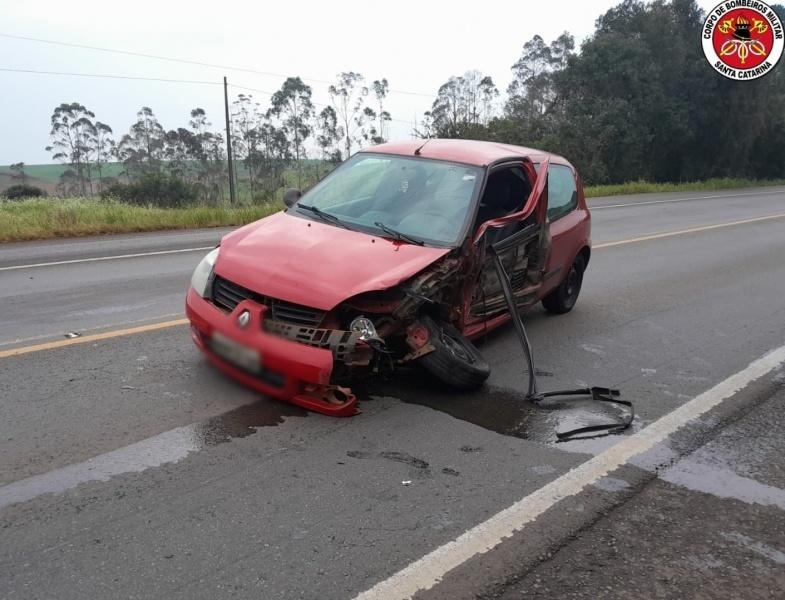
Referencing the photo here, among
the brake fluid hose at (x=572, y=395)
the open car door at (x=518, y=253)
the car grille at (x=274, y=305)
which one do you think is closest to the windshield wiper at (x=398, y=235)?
the open car door at (x=518, y=253)

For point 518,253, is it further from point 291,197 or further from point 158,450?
point 158,450

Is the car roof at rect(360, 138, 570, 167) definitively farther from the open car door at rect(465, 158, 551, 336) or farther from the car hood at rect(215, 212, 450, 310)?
the car hood at rect(215, 212, 450, 310)

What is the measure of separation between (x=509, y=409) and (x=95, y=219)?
11.9 metres

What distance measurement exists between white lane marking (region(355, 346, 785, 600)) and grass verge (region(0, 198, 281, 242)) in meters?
11.4

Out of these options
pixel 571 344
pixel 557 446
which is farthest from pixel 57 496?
pixel 571 344

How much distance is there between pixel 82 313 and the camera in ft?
22.0

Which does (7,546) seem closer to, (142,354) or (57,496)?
(57,496)

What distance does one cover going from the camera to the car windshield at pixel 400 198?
17.7 feet

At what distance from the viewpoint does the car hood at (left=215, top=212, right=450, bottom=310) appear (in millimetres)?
4418

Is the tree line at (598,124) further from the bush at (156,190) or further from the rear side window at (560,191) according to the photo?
the rear side window at (560,191)

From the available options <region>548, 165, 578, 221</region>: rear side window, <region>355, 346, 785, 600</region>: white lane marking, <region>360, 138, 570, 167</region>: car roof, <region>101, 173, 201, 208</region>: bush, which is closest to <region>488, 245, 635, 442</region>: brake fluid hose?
<region>355, 346, 785, 600</region>: white lane marking

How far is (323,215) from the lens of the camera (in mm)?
5699

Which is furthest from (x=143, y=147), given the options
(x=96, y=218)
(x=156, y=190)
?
(x=96, y=218)

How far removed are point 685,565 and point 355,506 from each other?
1477 mm
